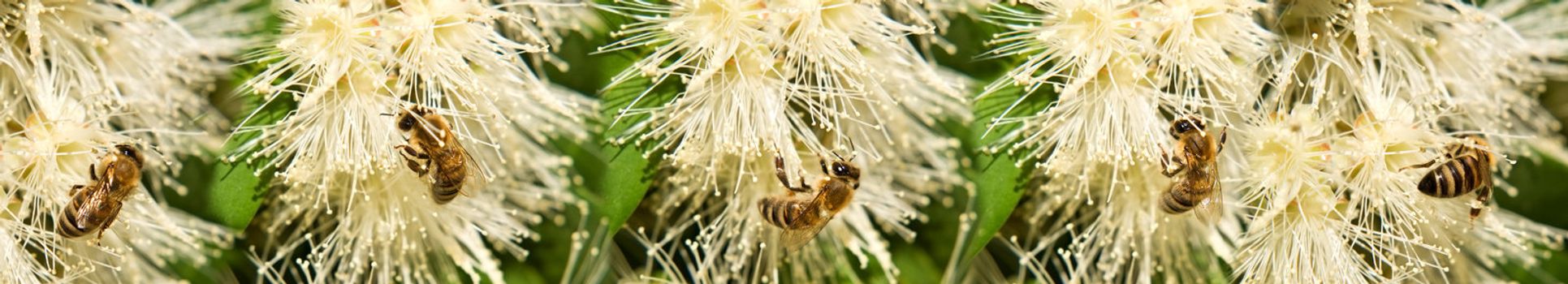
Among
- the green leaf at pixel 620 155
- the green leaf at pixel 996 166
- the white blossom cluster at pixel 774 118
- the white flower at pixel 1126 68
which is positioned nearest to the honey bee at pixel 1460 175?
the white flower at pixel 1126 68

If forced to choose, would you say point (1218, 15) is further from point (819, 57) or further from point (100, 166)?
point (100, 166)

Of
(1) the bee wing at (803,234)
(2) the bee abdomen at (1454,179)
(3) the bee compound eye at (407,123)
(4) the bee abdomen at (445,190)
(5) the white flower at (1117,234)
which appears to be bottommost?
(5) the white flower at (1117,234)

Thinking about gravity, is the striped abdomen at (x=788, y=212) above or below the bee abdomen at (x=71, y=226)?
below

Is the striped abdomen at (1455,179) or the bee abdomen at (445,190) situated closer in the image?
the bee abdomen at (445,190)

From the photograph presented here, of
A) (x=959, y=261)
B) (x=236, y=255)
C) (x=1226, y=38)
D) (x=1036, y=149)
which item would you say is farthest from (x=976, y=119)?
(x=236, y=255)

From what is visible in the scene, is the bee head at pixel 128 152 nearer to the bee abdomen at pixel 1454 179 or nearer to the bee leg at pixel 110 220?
the bee leg at pixel 110 220

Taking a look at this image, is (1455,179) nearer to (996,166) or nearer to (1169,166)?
(1169,166)

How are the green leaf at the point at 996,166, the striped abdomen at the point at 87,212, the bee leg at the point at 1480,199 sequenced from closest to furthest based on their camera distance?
the striped abdomen at the point at 87,212 → the bee leg at the point at 1480,199 → the green leaf at the point at 996,166

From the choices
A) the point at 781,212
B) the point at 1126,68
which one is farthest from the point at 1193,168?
the point at 781,212

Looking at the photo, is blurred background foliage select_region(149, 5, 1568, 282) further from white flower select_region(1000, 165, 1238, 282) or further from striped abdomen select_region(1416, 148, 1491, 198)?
striped abdomen select_region(1416, 148, 1491, 198)
